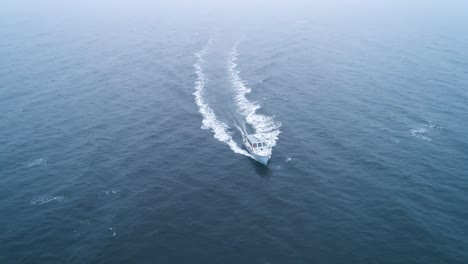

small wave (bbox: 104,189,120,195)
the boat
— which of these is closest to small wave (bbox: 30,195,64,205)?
small wave (bbox: 104,189,120,195)

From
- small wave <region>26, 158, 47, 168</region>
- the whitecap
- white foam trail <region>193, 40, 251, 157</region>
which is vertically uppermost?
small wave <region>26, 158, 47, 168</region>

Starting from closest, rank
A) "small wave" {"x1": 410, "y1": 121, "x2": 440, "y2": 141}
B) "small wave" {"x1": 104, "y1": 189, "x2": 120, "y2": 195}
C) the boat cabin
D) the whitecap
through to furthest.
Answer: "small wave" {"x1": 104, "y1": 189, "x2": 120, "y2": 195} < the boat cabin < the whitecap < "small wave" {"x1": 410, "y1": 121, "x2": 440, "y2": 141}

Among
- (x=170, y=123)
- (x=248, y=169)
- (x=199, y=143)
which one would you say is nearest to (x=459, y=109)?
(x=248, y=169)

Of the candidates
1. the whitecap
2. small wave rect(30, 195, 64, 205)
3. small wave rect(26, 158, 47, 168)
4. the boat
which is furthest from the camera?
the whitecap

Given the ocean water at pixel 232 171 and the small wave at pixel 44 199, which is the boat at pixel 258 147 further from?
the small wave at pixel 44 199

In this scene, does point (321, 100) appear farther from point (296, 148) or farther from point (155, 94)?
point (155, 94)

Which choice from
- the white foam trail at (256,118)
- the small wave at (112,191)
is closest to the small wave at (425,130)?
the white foam trail at (256,118)

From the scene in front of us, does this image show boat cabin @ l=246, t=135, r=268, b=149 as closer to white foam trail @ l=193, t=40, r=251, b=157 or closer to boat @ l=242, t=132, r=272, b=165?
boat @ l=242, t=132, r=272, b=165

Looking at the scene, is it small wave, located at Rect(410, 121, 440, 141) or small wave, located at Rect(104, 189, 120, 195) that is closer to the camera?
small wave, located at Rect(104, 189, 120, 195)
